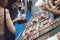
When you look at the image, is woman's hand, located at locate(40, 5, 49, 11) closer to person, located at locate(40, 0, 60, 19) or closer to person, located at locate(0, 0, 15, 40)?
person, located at locate(40, 0, 60, 19)

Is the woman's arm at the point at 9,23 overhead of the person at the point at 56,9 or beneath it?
beneath

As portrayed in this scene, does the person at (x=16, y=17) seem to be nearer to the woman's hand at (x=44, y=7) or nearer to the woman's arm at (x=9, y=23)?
the woman's arm at (x=9, y=23)

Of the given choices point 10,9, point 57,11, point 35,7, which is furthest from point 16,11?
point 57,11

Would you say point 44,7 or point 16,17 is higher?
point 44,7

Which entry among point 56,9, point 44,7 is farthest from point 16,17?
point 56,9

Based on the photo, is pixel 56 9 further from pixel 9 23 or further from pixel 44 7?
pixel 9 23

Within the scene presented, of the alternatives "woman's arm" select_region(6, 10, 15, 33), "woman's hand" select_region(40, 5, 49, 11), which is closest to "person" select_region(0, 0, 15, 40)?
"woman's arm" select_region(6, 10, 15, 33)

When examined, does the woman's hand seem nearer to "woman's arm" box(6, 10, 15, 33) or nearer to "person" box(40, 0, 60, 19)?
"person" box(40, 0, 60, 19)

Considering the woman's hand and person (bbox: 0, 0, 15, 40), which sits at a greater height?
the woman's hand

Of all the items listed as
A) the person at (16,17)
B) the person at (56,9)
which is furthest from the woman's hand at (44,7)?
the person at (16,17)

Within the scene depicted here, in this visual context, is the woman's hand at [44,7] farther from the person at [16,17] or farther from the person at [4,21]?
the person at [4,21]

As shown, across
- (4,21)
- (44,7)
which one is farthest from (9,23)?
(44,7)

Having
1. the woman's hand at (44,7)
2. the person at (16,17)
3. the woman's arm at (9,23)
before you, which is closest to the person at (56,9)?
the woman's hand at (44,7)

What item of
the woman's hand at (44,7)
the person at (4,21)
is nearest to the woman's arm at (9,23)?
the person at (4,21)
